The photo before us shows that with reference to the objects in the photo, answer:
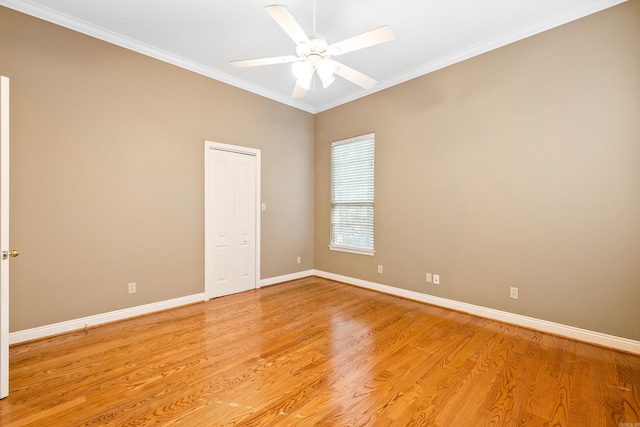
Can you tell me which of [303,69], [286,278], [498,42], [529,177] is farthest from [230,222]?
[498,42]

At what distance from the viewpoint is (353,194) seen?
187 inches

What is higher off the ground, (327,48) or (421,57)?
(421,57)

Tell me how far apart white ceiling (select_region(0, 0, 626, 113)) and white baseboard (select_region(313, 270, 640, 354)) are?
3048 mm

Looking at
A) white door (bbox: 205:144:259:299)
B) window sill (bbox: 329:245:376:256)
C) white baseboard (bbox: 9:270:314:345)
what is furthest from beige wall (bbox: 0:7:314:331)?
window sill (bbox: 329:245:376:256)

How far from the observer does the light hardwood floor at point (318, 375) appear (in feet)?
5.65

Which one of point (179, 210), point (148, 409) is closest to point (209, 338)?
point (148, 409)

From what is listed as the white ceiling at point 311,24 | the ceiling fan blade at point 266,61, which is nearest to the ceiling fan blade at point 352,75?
the ceiling fan blade at point 266,61

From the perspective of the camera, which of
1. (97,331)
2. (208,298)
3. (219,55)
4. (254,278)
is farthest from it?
(254,278)

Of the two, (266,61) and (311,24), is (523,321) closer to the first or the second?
(266,61)

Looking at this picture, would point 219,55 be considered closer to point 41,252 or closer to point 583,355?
point 41,252

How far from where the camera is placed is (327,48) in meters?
2.23

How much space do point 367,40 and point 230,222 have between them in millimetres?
3094

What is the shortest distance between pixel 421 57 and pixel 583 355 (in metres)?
3.58

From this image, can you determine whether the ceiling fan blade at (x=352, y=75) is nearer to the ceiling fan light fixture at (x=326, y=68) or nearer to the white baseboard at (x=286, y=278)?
the ceiling fan light fixture at (x=326, y=68)
